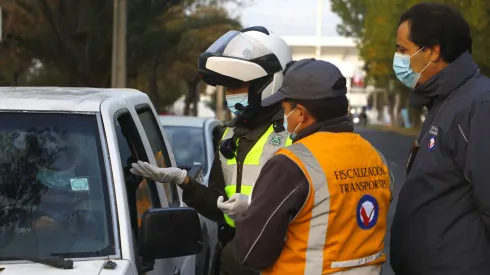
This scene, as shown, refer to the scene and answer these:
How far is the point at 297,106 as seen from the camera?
3252 millimetres

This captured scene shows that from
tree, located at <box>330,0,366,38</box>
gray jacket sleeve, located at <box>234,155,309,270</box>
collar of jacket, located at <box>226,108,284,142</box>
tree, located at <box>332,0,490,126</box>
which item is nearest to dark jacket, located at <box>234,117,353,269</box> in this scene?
gray jacket sleeve, located at <box>234,155,309,270</box>

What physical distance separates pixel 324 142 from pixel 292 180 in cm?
22

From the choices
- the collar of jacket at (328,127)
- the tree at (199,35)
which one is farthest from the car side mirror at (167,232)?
the tree at (199,35)

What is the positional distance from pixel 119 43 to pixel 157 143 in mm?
12131

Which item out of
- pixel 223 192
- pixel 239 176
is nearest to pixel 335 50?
pixel 223 192

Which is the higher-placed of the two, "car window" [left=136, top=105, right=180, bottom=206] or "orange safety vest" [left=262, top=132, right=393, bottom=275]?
"orange safety vest" [left=262, top=132, right=393, bottom=275]

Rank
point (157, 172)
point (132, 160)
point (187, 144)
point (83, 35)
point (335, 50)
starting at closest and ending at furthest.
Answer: point (157, 172), point (132, 160), point (187, 144), point (83, 35), point (335, 50)

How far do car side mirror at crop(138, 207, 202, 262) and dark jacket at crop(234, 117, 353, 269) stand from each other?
0.43 metres

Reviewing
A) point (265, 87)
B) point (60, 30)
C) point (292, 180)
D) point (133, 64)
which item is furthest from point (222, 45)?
point (133, 64)

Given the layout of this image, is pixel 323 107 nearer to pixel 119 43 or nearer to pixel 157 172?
pixel 157 172

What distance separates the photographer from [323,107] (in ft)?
10.6

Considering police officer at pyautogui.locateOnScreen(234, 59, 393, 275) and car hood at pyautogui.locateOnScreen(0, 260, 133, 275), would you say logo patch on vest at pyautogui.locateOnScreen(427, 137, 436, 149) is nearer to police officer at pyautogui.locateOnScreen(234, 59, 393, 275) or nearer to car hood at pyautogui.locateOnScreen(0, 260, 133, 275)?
police officer at pyautogui.locateOnScreen(234, 59, 393, 275)

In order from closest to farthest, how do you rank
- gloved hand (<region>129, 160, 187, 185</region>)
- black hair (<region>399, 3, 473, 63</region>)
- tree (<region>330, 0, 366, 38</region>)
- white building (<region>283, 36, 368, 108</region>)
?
black hair (<region>399, 3, 473, 63</region>), gloved hand (<region>129, 160, 187, 185</region>), tree (<region>330, 0, 366, 38</region>), white building (<region>283, 36, 368, 108</region>)

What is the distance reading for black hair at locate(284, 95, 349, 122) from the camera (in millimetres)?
3223
